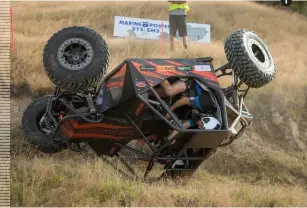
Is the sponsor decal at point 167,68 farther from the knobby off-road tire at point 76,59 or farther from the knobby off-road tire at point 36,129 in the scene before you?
the knobby off-road tire at point 36,129

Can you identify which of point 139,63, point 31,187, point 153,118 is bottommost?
point 31,187

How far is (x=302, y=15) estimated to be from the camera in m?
27.2

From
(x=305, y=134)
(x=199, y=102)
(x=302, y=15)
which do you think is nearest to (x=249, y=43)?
(x=199, y=102)

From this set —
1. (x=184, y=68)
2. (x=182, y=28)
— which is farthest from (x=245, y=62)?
(x=182, y=28)

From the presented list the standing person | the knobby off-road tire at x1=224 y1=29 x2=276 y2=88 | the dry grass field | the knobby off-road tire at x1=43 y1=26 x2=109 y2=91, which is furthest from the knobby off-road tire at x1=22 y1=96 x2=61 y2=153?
the standing person

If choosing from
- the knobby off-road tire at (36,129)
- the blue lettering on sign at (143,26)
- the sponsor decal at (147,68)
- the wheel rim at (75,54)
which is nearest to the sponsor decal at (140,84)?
the sponsor decal at (147,68)

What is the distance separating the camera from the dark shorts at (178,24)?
1520 cm

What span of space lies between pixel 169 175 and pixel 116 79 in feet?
6.13

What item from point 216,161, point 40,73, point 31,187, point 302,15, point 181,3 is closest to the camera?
point 31,187

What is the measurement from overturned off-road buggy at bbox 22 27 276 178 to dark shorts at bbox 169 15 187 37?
23.1 feet

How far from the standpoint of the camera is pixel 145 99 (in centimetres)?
722

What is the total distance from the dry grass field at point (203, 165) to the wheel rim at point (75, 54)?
164 cm

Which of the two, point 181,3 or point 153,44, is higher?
point 181,3

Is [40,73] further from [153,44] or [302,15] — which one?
[302,15]
